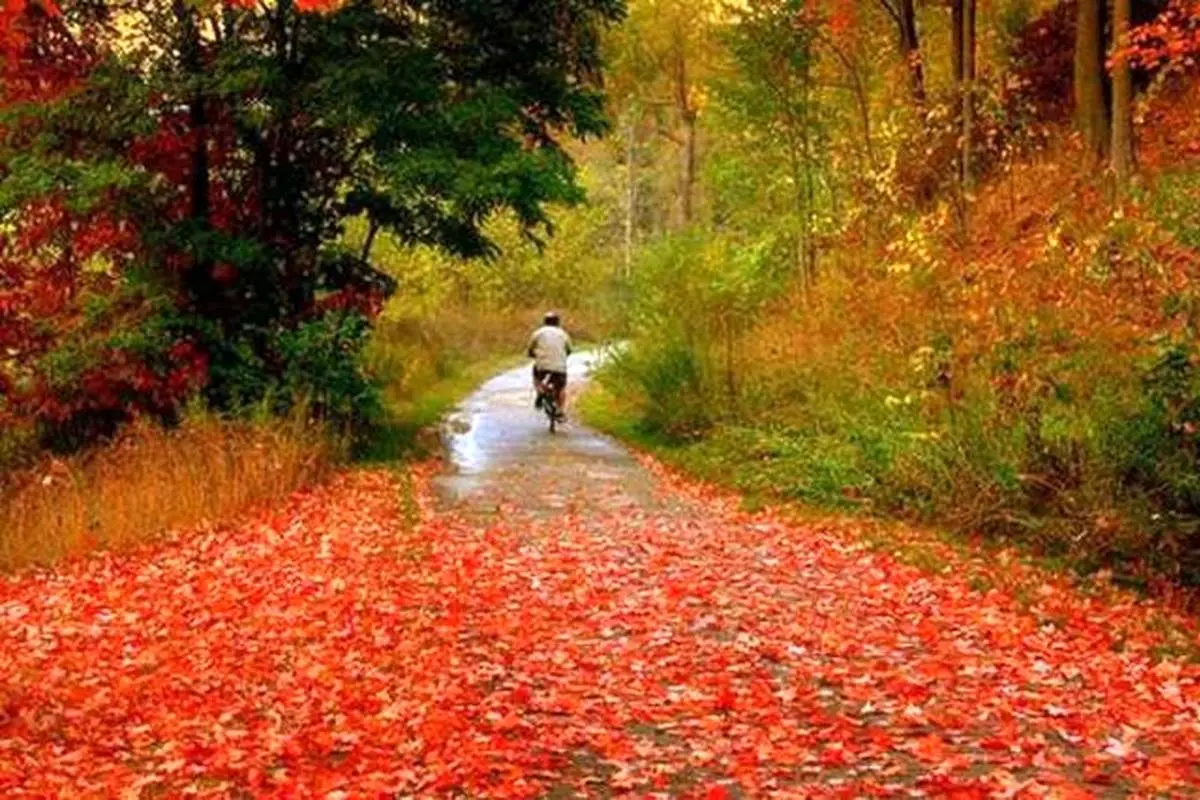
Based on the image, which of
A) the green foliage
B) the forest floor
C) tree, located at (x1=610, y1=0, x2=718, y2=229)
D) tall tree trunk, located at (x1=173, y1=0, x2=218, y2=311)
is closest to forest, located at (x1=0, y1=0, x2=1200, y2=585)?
tall tree trunk, located at (x1=173, y1=0, x2=218, y2=311)

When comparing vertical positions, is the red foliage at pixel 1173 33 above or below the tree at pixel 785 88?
below

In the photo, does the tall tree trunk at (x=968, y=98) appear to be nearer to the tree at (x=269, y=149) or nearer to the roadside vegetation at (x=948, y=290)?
the roadside vegetation at (x=948, y=290)

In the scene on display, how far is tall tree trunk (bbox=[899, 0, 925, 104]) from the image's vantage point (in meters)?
25.4

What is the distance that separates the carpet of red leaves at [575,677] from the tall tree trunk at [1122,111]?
7.35m

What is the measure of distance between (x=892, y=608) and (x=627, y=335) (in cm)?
1471

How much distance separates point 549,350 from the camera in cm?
2366

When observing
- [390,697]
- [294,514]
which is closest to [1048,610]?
[390,697]

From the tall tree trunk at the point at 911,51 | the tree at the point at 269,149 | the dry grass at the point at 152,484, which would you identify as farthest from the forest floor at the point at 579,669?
the tall tree trunk at the point at 911,51

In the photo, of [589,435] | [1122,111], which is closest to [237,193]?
[589,435]

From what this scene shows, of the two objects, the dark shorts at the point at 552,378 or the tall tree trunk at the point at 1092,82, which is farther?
the dark shorts at the point at 552,378

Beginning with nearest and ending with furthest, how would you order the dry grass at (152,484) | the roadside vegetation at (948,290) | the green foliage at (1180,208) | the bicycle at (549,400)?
the green foliage at (1180,208) < the roadside vegetation at (948,290) < the dry grass at (152,484) < the bicycle at (549,400)

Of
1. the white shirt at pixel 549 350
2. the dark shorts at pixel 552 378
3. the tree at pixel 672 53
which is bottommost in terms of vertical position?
the dark shorts at pixel 552 378

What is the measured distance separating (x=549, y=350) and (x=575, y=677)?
51.2 ft

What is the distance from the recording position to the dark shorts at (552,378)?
23750 mm
